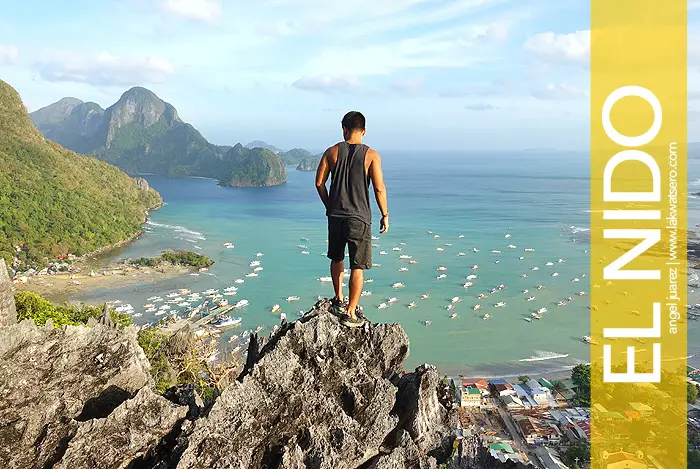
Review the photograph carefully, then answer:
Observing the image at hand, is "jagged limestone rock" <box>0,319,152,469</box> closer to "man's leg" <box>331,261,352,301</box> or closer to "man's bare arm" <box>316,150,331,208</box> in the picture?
"man's leg" <box>331,261,352,301</box>

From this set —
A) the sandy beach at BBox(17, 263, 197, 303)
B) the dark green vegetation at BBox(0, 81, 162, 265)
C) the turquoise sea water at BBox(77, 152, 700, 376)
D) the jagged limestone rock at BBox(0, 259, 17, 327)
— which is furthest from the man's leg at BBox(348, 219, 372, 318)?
the dark green vegetation at BBox(0, 81, 162, 265)

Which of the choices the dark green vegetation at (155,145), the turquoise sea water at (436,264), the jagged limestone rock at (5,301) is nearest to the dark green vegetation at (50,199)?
the turquoise sea water at (436,264)

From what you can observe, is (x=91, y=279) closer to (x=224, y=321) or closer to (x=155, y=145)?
(x=224, y=321)

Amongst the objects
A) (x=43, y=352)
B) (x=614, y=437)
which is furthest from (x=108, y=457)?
(x=614, y=437)

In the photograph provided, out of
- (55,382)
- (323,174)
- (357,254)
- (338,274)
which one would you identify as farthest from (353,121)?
(55,382)

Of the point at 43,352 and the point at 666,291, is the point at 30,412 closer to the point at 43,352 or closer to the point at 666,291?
the point at 43,352

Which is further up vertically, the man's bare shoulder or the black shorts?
the man's bare shoulder
